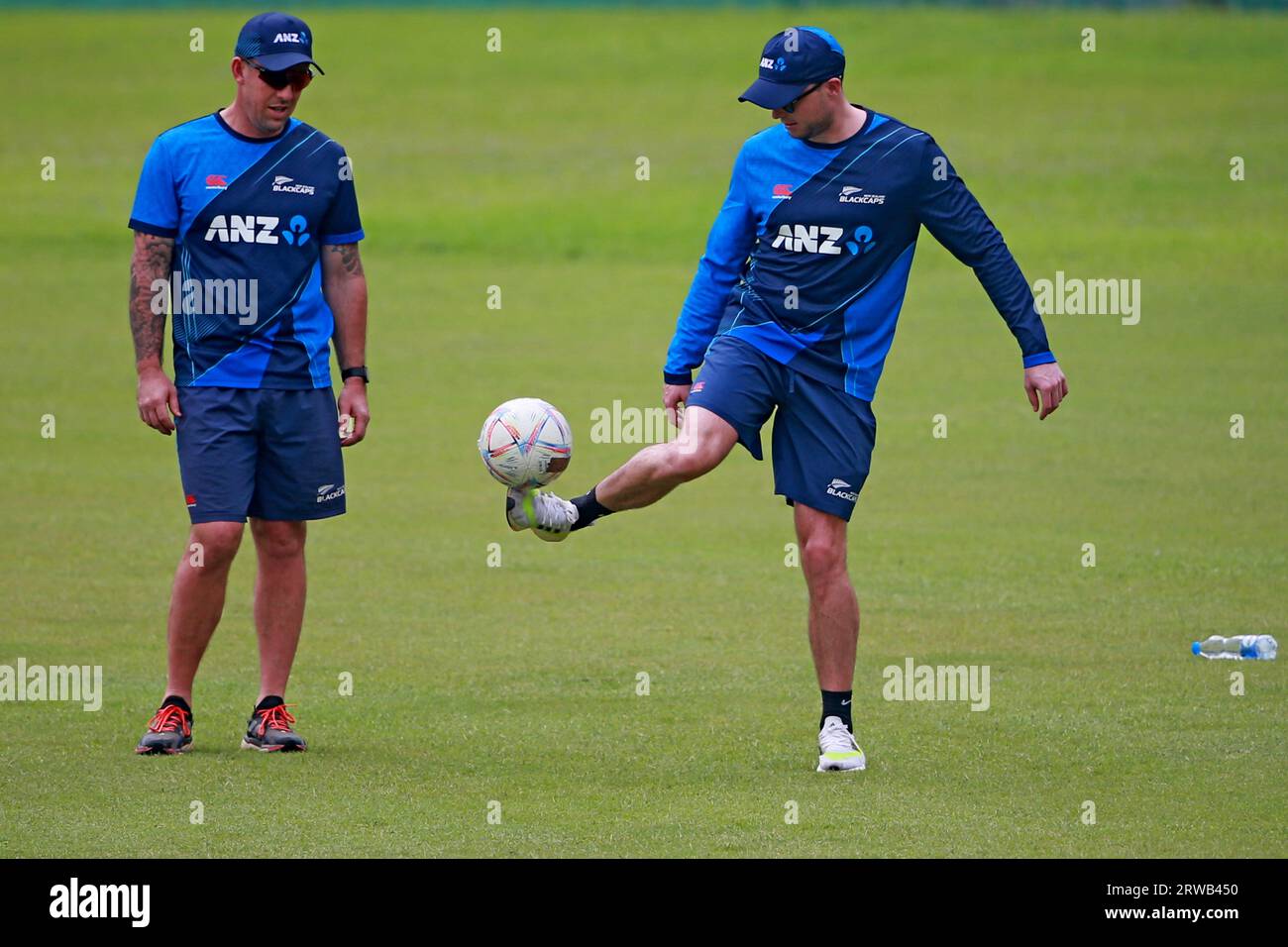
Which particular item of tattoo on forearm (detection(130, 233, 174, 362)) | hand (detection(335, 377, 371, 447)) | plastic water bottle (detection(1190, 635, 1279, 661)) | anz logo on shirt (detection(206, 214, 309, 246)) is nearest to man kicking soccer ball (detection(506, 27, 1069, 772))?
hand (detection(335, 377, 371, 447))

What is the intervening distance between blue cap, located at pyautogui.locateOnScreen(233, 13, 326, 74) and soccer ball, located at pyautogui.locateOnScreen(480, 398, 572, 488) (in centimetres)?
153

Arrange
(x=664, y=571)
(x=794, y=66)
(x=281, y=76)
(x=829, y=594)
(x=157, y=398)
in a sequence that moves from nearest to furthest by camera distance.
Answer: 1. (x=794, y=66)
2. (x=281, y=76)
3. (x=157, y=398)
4. (x=829, y=594)
5. (x=664, y=571)

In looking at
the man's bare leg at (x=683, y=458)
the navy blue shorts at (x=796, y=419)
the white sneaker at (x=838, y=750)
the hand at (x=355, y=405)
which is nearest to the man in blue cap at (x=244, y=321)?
the hand at (x=355, y=405)

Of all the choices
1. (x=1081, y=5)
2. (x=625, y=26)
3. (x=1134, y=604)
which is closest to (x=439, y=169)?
(x=625, y=26)

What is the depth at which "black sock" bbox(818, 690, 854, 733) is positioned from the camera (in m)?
8.07

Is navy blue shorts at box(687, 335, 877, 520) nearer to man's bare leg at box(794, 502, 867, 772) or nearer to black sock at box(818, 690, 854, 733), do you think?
man's bare leg at box(794, 502, 867, 772)

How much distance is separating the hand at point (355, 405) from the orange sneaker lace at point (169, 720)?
4.03ft

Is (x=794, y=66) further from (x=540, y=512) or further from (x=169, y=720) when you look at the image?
(x=169, y=720)

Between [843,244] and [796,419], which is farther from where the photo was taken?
[796,419]

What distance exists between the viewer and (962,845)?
6785 millimetres

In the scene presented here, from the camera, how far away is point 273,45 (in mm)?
7871

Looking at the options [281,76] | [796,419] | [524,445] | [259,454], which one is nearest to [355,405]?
[259,454]

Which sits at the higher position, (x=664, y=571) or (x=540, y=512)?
(x=540, y=512)

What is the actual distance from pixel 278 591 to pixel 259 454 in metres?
0.57
